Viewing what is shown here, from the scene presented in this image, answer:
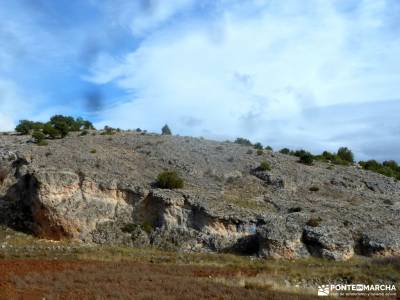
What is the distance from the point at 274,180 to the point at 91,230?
1800 centimetres

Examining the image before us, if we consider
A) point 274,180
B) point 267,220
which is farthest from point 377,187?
point 267,220

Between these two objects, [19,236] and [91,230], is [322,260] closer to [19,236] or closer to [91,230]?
[91,230]

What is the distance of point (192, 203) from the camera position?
4103cm

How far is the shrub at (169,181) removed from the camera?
143ft

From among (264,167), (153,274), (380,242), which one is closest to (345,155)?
(264,167)

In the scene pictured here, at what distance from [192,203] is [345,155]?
3843 cm

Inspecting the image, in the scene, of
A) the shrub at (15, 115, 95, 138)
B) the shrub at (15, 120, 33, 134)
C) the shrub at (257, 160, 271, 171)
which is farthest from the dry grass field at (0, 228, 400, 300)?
the shrub at (15, 120, 33, 134)

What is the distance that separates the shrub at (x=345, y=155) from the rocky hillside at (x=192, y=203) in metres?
20.1

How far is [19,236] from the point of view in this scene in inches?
1551

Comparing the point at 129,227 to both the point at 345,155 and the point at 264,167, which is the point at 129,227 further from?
the point at 345,155

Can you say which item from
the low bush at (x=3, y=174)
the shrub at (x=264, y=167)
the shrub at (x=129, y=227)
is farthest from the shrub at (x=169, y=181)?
the low bush at (x=3, y=174)

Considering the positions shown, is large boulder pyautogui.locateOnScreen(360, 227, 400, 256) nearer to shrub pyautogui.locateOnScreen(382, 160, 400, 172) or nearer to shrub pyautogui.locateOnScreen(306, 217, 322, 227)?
shrub pyautogui.locateOnScreen(306, 217, 322, 227)

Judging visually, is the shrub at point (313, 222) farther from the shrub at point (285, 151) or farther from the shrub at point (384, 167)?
the shrub at point (285, 151)

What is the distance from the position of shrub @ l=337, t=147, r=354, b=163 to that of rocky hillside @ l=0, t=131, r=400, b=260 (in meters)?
20.1
